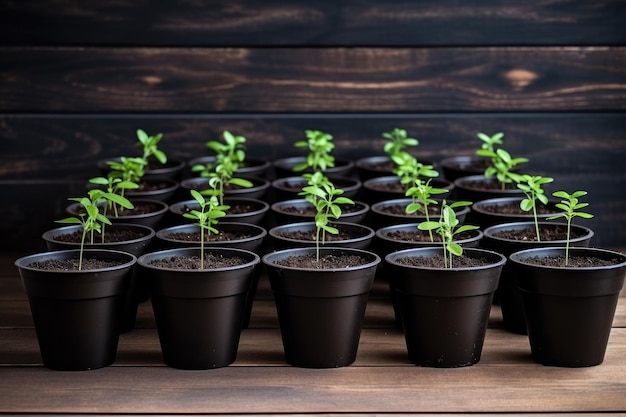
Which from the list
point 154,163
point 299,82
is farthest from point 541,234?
point 154,163

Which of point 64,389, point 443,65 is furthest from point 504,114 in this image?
point 64,389

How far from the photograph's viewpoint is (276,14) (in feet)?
11.0

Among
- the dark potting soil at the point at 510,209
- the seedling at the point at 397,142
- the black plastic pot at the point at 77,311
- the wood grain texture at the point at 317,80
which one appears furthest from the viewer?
the wood grain texture at the point at 317,80

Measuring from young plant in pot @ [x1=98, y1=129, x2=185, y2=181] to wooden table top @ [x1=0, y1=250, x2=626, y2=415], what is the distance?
0.86 meters

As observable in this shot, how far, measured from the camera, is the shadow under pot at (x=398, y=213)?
8.96 feet

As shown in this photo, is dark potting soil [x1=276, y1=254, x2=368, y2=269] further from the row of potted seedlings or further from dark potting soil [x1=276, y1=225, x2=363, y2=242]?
dark potting soil [x1=276, y1=225, x2=363, y2=242]

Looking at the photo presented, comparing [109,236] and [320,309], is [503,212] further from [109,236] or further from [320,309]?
[109,236]

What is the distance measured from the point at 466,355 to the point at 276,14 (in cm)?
160

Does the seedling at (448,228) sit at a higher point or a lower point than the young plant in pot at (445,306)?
higher

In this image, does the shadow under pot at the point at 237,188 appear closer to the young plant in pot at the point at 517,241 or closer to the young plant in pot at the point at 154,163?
the young plant in pot at the point at 154,163

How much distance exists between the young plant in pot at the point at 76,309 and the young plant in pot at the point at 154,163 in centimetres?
85

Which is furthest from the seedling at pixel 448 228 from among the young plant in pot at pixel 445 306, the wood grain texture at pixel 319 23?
the wood grain texture at pixel 319 23

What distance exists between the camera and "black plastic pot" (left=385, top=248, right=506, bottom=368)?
216 cm

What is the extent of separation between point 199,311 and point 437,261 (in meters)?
0.58
